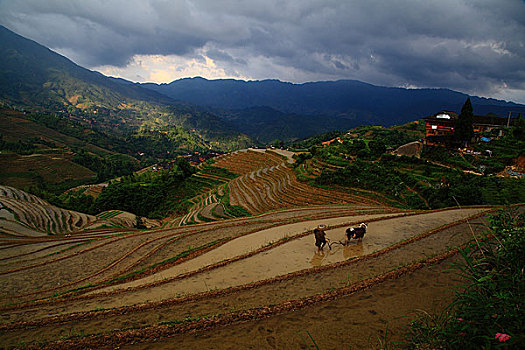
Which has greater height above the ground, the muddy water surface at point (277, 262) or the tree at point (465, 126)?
the tree at point (465, 126)

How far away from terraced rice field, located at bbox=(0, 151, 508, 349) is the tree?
18976mm

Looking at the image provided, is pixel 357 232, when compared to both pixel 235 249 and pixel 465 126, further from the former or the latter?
pixel 465 126

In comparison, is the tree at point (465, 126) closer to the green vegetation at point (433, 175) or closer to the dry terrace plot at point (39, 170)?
the green vegetation at point (433, 175)

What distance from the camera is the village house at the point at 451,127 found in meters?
28.4

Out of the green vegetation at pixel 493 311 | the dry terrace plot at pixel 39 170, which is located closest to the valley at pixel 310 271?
the green vegetation at pixel 493 311

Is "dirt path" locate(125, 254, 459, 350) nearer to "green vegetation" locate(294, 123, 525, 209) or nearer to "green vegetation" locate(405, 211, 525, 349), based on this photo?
"green vegetation" locate(405, 211, 525, 349)

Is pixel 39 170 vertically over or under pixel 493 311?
under

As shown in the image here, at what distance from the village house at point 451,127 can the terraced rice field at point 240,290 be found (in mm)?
21600

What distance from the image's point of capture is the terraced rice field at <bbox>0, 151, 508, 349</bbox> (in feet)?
15.0

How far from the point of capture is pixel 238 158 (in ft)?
173

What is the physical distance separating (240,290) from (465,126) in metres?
29.9

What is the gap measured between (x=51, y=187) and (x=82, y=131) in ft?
249

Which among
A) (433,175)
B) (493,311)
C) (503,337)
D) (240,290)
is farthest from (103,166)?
(503,337)

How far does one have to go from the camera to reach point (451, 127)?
3403cm
